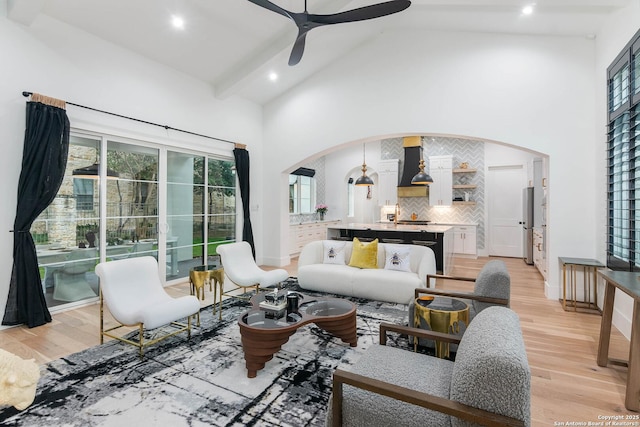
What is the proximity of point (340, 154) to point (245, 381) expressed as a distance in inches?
327

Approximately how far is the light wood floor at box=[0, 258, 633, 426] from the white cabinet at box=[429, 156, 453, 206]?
3.79m

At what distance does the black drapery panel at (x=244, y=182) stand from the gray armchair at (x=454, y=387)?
490 cm

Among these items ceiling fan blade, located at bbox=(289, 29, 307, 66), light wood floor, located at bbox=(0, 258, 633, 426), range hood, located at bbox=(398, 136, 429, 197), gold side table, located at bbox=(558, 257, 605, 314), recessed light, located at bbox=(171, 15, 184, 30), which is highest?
recessed light, located at bbox=(171, 15, 184, 30)

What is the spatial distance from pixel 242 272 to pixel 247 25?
3.52 m

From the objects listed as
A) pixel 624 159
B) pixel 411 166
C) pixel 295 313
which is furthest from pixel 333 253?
pixel 411 166

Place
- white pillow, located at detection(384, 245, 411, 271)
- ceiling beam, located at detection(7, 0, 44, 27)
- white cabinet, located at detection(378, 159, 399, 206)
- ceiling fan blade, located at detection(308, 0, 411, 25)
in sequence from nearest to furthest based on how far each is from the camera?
ceiling fan blade, located at detection(308, 0, 411, 25), ceiling beam, located at detection(7, 0, 44, 27), white pillow, located at detection(384, 245, 411, 271), white cabinet, located at detection(378, 159, 399, 206)

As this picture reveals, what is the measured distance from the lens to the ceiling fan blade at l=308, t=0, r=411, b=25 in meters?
2.82

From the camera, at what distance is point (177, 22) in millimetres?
4156

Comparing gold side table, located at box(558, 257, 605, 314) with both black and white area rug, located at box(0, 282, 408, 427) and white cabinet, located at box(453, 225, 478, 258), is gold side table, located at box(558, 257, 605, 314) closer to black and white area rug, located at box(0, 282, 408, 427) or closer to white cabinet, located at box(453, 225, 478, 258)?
black and white area rug, located at box(0, 282, 408, 427)

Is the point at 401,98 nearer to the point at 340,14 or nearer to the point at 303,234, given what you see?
the point at 340,14

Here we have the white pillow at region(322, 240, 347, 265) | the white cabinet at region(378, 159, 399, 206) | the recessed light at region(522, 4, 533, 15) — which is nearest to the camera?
the recessed light at region(522, 4, 533, 15)

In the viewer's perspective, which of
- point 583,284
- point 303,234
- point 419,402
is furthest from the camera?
point 303,234

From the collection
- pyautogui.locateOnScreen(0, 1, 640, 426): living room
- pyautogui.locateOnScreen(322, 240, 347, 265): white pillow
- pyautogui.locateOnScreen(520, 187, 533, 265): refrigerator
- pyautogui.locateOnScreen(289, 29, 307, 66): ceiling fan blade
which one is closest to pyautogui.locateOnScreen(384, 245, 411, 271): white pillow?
pyautogui.locateOnScreen(322, 240, 347, 265): white pillow

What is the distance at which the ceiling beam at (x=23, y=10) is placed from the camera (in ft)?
10.5
